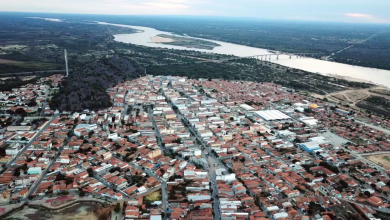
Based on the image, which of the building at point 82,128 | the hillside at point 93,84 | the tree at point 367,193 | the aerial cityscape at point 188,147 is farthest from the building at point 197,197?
the hillside at point 93,84

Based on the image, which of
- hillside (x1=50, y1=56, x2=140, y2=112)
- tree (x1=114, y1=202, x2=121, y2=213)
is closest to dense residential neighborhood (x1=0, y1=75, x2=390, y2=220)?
tree (x1=114, y1=202, x2=121, y2=213)

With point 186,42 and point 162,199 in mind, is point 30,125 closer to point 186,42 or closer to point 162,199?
point 162,199

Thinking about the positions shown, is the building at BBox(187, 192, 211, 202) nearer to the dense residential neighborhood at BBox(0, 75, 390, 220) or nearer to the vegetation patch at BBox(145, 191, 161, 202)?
the dense residential neighborhood at BBox(0, 75, 390, 220)

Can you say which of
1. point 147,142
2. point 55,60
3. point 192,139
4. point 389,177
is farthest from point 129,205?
point 55,60

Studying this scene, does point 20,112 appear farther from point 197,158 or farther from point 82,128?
point 197,158

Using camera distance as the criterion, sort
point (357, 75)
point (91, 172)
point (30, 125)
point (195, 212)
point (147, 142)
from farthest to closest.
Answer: point (357, 75) → point (30, 125) → point (147, 142) → point (91, 172) → point (195, 212)

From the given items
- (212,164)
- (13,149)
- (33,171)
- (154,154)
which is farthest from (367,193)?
(13,149)
